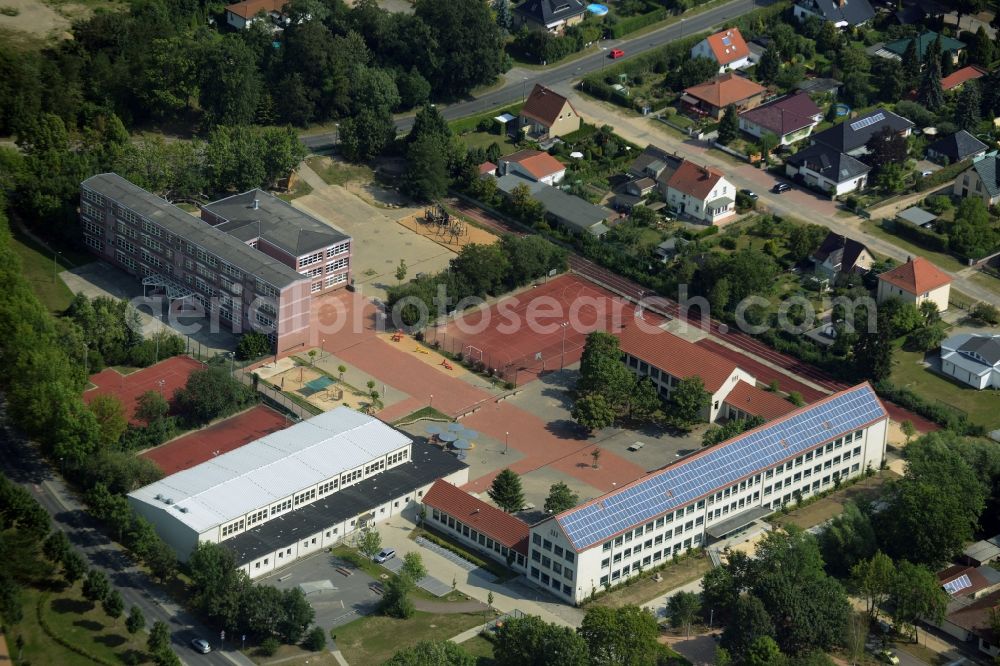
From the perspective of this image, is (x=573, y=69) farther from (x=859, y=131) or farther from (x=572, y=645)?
(x=572, y=645)

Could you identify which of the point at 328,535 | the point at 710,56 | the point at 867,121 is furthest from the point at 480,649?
the point at 710,56

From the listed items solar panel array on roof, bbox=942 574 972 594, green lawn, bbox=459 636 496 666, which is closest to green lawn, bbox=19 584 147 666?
green lawn, bbox=459 636 496 666

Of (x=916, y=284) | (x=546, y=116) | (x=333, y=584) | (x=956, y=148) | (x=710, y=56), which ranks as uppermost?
(x=710, y=56)

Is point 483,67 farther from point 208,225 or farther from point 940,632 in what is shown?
point 940,632

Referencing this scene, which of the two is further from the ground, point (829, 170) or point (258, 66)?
point (258, 66)

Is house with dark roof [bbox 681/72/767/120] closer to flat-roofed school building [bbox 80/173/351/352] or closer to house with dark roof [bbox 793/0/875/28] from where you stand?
house with dark roof [bbox 793/0/875/28]

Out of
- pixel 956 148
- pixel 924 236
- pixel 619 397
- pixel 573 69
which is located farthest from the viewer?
pixel 573 69

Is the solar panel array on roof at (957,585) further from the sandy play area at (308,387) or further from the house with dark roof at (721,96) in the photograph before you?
the house with dark roof at (721,96)

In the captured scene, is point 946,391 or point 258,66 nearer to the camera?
point 946,391

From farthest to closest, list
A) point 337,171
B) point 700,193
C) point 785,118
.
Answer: point 785,118
point 337,171
point 700,193
